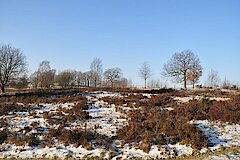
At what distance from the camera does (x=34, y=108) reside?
19328mm

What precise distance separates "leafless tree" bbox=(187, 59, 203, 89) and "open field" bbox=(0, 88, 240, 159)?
3704 cm

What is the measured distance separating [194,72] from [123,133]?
44994 mm

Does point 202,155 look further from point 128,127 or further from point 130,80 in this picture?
point 130,80

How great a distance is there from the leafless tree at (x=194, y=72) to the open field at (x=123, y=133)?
37.0m

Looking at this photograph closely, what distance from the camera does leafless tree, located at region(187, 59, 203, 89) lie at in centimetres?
5453

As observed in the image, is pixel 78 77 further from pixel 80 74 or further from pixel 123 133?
pixel 123 133

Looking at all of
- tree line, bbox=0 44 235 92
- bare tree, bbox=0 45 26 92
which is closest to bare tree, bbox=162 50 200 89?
tree line, bbox=0 44 235 92

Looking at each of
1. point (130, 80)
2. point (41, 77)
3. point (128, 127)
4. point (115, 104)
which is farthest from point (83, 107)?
point (130, 80)

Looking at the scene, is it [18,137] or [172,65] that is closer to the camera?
[18,137]

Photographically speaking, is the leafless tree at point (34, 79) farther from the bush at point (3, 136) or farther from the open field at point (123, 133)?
the bush at point (3, 136)

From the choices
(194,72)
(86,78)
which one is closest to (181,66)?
(194,72)

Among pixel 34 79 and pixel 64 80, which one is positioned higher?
pixel 34 79

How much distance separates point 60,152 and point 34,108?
911 cm

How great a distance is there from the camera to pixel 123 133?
12.5 m
